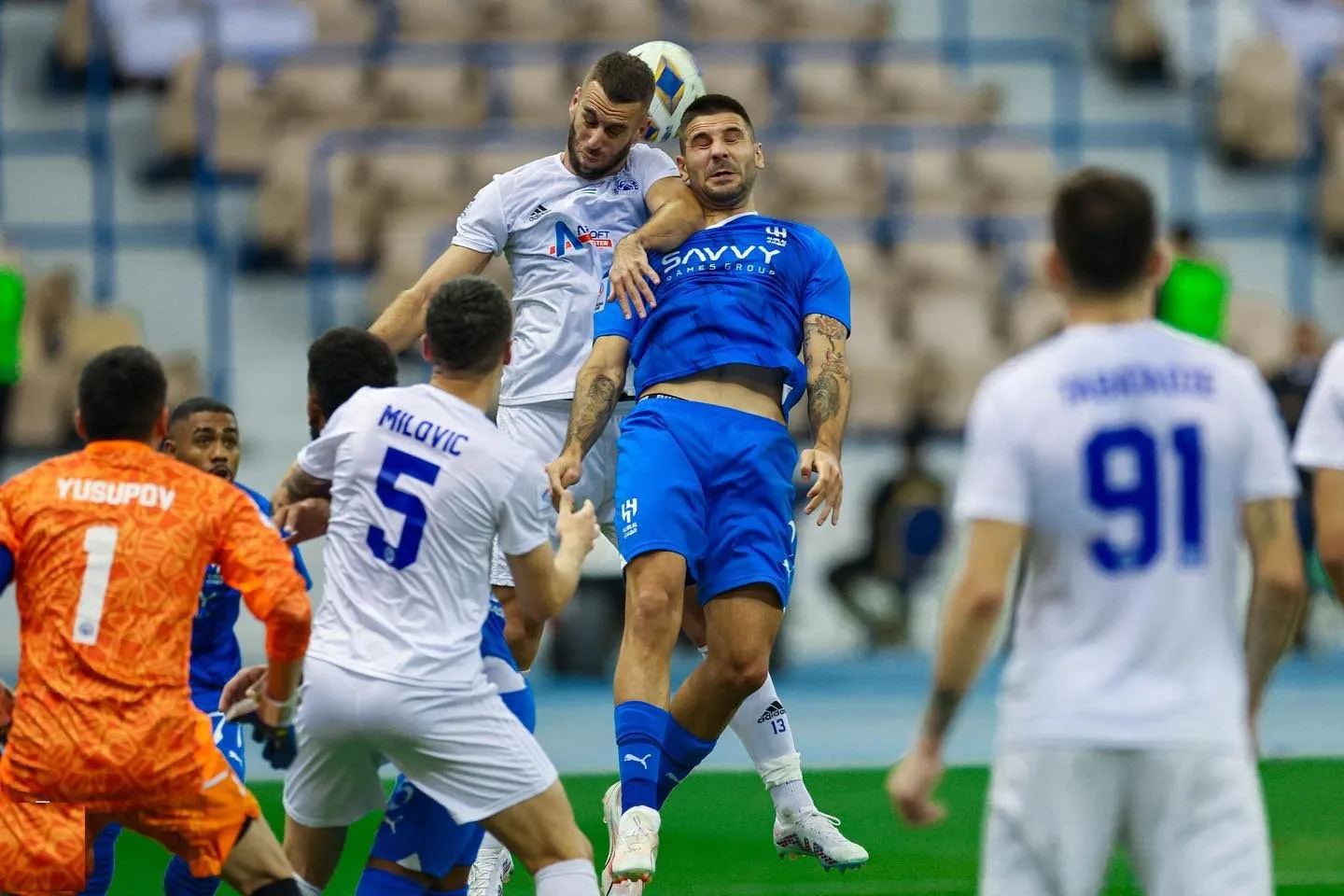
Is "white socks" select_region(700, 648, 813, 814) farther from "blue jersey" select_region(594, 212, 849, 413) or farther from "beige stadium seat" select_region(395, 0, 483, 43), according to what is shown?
"beige stadium seat" select_region(395, 0, 483, 43)

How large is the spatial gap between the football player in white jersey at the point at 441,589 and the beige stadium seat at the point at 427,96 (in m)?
13.2

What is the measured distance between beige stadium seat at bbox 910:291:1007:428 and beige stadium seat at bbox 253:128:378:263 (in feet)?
15.5

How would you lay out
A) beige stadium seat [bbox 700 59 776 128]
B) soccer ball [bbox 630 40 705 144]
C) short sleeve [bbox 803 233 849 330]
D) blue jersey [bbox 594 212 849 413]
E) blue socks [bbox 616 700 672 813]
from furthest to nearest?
beige stadium seat [bbox 700 59 776 128], soccer ball [bbox 630 40 705 144], short sleeve [bbox 803 233 849 330], blue jersey [bbox 594 212 849 413], blue socks [bbox 616 700 672 813]

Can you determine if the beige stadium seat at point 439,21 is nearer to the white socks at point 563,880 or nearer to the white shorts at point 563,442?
the white shorts at point 563,442

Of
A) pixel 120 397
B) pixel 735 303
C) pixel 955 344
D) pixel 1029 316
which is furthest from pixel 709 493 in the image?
pixel 1029 316

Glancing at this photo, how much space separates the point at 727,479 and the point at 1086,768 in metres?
3.12

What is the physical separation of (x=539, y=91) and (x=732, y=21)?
2176mm

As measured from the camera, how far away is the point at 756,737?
793cm

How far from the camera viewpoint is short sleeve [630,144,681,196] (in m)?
8.20

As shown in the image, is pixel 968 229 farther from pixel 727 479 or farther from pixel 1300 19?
pixel 727 479

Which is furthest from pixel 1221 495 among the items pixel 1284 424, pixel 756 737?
pixel 1284 424

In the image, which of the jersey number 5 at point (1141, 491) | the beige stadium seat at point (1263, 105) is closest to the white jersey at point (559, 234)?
the jersey number 5 at point (1141, 491)

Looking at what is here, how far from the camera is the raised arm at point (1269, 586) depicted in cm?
457

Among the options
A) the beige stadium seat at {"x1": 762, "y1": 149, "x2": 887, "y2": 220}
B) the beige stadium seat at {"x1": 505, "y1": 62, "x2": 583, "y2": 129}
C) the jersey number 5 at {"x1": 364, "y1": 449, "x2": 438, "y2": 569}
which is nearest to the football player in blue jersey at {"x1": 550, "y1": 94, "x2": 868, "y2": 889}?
the jersey number 5 at {"x1": 364, "y1": 449, "x2": 438, "y2": 569}
